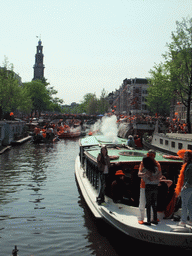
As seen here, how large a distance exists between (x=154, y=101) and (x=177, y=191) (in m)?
55.3

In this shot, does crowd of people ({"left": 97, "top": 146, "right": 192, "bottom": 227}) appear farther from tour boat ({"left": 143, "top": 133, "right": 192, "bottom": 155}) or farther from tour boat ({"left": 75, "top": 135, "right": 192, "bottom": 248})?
tour boat ({"left": 143, "top": 133, "right": 192, "bottom": 155})

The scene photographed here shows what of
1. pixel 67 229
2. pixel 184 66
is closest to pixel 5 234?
pixel 67 229

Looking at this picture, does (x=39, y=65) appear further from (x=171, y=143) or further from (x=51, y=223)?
(x=51, y=223)

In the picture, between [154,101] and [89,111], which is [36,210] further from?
[89,111]

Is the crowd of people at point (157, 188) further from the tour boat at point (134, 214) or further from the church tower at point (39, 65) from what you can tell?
the church tower at point (39, 65)

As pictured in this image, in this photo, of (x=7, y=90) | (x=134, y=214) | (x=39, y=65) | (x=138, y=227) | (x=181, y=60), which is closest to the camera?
(x=138, y=227)

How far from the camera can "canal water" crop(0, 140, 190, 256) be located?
8.89 meters

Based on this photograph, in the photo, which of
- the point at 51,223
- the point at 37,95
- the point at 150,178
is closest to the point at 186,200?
the point at 150,178

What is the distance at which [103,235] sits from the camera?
9844 millimetres

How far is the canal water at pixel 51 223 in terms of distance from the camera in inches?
350

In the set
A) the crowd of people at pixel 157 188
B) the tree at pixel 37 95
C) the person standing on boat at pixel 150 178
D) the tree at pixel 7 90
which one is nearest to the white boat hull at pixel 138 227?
the crowd of people at pixel 157 188

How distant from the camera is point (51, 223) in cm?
1135

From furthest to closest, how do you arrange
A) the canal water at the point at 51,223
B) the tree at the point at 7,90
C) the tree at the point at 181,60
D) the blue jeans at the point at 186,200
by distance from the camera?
the tree at the point at 7,90, the tree at the point at 181,60, the canal water at the point at 51,223, the blue jeans at the point at 186,200

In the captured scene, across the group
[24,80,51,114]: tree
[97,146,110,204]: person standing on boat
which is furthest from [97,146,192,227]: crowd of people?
[24,80,51,114]: tree
